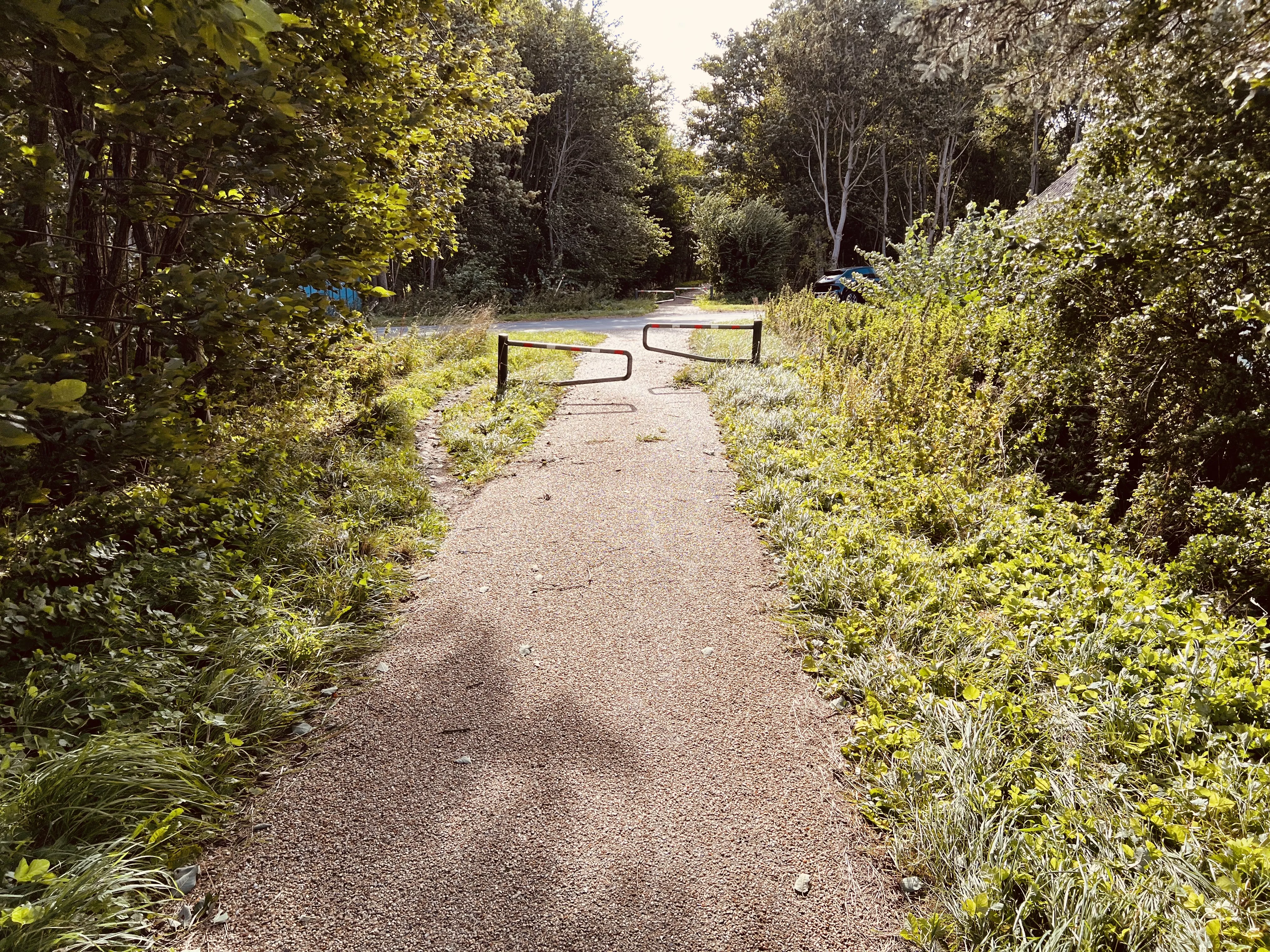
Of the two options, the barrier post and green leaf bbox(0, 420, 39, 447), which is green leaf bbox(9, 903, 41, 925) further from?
the barrier post

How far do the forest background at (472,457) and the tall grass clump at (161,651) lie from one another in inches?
0.7

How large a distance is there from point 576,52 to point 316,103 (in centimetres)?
2332

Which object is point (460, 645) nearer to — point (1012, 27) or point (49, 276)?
point (49, 276)

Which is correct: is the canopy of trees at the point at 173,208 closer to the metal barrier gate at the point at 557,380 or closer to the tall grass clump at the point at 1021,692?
the tall grass clump at the point at 1021,692

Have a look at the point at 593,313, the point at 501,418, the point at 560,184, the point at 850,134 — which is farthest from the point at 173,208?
the point at 850,134

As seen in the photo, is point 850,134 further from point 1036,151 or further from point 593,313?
point 593,313

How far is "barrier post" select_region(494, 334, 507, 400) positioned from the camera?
9.55m

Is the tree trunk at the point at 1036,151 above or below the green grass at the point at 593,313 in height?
above

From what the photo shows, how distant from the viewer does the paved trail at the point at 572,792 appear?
2.25m

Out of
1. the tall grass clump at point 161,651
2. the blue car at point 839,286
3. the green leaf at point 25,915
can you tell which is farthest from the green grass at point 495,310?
the green leaf at point 25,915

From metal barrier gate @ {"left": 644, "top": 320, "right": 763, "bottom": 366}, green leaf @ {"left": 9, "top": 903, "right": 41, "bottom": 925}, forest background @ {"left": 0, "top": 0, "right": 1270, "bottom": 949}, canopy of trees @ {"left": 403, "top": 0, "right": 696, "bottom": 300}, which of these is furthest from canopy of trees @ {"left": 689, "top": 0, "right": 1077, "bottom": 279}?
green leaf @ {"left": 9, "top": 903, "right": 41, "bottom": 925}

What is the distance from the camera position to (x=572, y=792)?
2.79 meters

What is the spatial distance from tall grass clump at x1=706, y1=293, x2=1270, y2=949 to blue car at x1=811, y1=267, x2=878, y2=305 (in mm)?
10194

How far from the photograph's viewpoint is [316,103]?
4242 mm
